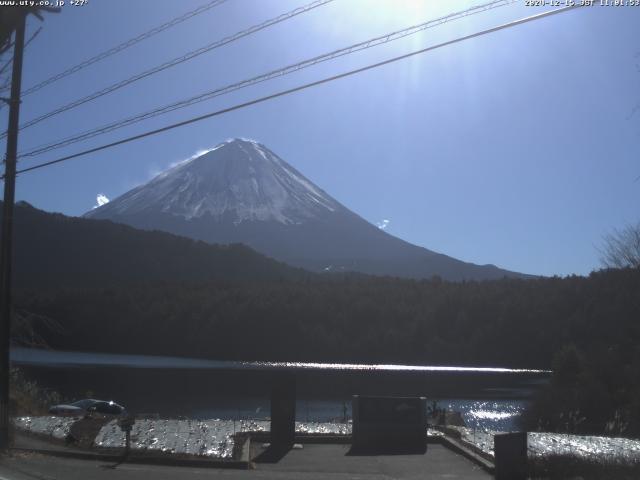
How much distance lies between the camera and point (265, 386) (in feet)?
198

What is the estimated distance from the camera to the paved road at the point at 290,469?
474 inches

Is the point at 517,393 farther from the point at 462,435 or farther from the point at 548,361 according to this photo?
the point at 462,435

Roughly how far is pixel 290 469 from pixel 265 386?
→ 47.6 meters

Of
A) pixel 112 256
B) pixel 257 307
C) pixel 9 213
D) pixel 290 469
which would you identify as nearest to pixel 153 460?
pixel 290 469

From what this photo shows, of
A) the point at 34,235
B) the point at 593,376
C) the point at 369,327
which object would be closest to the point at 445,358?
the point at 369,327

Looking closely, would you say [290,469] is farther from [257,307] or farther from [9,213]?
[257,307]

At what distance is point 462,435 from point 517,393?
45858 mm

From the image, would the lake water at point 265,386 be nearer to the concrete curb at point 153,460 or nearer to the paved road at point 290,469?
the paved road at point 290,469

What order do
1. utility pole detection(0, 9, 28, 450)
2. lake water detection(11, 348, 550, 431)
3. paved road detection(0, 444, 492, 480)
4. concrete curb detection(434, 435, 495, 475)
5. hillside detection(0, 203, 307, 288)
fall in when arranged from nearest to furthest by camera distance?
paved road detection(0, 444, 492, 480)
concrete curb detection(434, 435, 495, 475)
utility pole detection(0, 9, 28, 450)
lake water detection(11, 348, 550, 431)
hillside detection(0, 203, 307, 288)

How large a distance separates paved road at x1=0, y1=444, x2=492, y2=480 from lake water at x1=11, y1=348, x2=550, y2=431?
24963mm

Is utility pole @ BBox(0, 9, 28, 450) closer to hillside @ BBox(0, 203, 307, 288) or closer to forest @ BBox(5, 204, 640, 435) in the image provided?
forest @ BBox(5, 204, 640, 435)

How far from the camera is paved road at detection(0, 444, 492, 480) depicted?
12047mm

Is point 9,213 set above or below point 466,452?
above

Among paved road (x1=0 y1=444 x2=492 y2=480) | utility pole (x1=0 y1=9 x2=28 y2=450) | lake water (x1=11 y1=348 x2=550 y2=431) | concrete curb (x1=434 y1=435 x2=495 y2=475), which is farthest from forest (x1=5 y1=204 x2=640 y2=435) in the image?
utility pole (x1=0 y1=9 x2=28 y2=450)
